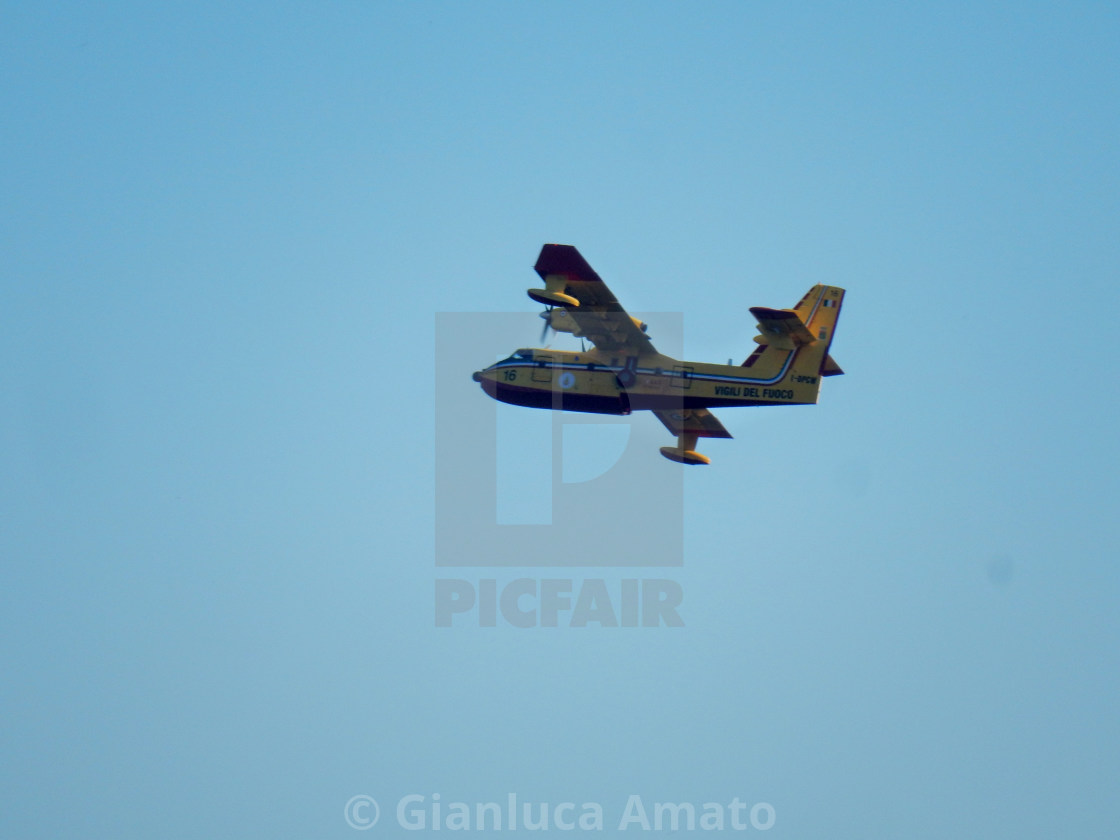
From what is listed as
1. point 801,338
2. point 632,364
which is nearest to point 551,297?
point 632,364

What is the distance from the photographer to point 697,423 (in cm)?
4800

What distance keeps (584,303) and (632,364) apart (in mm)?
2757

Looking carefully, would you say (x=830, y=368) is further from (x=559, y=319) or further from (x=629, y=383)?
(x=559, y=319)

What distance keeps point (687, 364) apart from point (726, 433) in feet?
17.8

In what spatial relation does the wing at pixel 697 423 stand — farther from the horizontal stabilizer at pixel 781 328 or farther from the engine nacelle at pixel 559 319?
the engine nacelle at pixel 559 319

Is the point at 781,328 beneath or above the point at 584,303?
beneath

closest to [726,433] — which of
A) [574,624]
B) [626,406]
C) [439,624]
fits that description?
[626,406]

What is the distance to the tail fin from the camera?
139ft

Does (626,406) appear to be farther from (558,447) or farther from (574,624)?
(574,624)

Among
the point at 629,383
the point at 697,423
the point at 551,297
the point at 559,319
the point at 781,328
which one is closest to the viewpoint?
the point at 551,297

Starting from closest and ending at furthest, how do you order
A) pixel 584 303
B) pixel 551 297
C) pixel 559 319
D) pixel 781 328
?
1. pixel 551 297
2. pixel 781 328
3. pixel 584 303
4. pixel 559 319

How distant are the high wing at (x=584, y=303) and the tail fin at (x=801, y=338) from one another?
141 inches

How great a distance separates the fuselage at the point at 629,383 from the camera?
42969 mm

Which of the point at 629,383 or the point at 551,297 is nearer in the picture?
the point at 551,297
